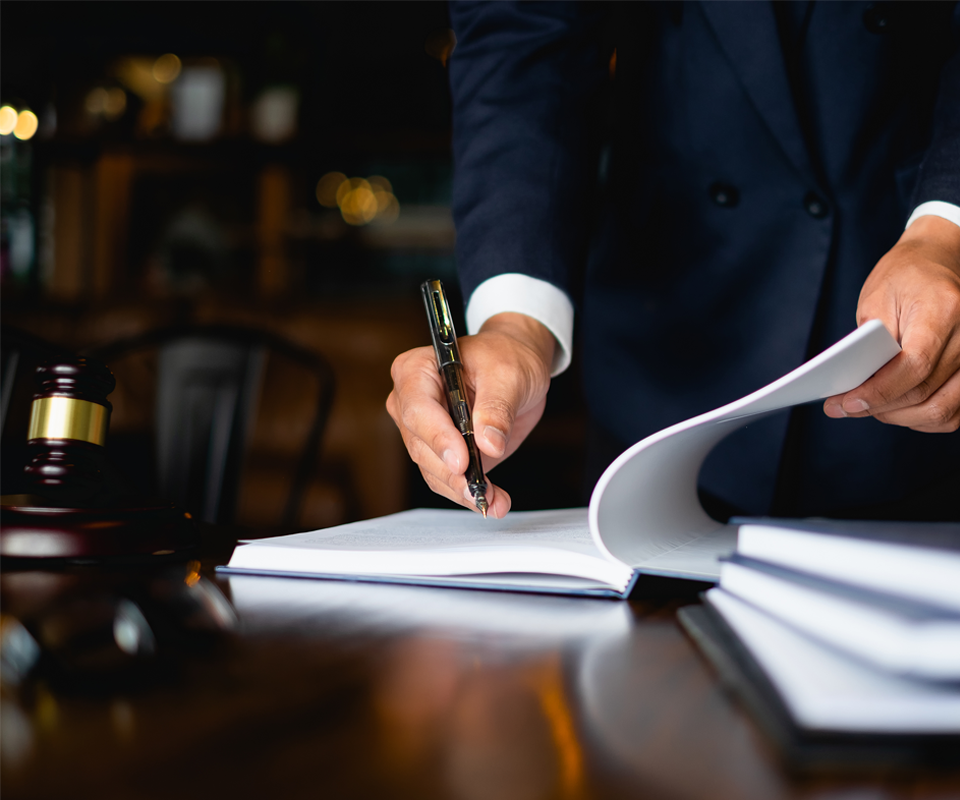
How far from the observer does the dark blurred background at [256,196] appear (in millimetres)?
2369

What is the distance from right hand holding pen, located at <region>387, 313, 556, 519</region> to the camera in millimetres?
596

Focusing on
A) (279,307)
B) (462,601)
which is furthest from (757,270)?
(279,307)

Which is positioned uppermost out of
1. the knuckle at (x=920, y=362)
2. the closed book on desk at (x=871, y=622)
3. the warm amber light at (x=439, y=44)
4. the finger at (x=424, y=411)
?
the warm amber light at (x=439, y=44)

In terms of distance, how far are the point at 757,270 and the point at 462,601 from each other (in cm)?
61

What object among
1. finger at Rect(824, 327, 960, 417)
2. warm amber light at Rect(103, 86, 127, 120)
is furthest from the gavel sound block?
warm amber light at Rect(103, 86, 127, 120)

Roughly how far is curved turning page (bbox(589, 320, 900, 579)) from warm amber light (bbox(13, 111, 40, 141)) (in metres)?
3.49

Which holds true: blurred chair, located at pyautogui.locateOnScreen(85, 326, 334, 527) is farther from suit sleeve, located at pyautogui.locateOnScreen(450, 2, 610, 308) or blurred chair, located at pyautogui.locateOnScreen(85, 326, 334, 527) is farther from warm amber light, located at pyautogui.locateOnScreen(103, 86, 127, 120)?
warm amber light, located at pyautogui.locateOnScreen(103, 86, 127, 120)

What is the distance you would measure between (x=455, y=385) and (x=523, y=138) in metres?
0.36

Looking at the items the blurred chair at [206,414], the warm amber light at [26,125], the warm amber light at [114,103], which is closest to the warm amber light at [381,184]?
the warm amber light at [114,103]

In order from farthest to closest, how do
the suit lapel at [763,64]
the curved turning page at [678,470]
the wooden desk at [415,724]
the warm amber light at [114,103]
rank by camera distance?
1. the warm amber light at [114,103]
2. the suit lapel at [763,64]
3. the curved turning page at [678,470]
4. the wooden desk at [415,724]

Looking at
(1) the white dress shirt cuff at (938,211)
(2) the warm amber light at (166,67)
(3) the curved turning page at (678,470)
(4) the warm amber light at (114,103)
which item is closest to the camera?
(3) the curved turning page at (678,470)

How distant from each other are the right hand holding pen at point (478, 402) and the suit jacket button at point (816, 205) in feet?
1.10

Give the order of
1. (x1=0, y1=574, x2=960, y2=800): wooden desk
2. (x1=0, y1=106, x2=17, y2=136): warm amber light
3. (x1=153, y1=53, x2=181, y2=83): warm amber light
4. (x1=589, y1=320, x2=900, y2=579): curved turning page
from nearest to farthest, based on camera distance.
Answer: (x1=0, y1=574, x2=960, y2=800): wooden desk, (x1=589, y1=320, x2=900, y2=579): curved turning page, (x1=0, y1=106, x2=17, y2=136): warm amber light, (x1=153, y1=53, x2=181, y2=83): warm amber light

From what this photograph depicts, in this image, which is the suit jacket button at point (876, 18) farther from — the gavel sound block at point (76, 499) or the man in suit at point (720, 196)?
the gavel sound block at point (76, 499)
